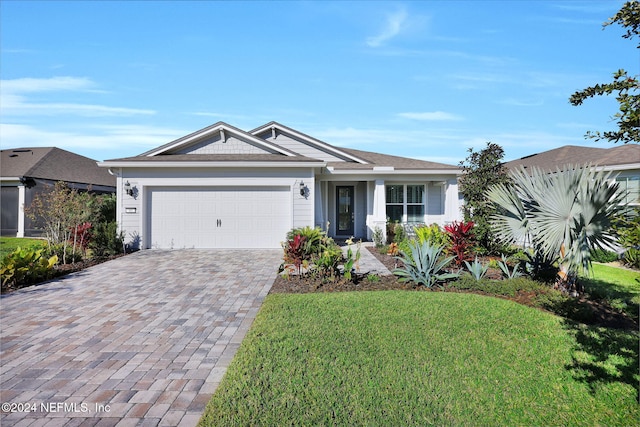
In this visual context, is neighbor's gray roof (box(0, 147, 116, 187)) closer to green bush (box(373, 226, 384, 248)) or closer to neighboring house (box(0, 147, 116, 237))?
neighboring house (box(0, 147, 116, 237))

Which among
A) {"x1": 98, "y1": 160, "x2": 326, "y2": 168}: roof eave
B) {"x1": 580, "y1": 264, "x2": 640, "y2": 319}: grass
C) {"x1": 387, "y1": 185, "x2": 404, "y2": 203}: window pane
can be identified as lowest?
{"x1": 580, "y1": 264, "x2": 640, "y2": 319}: grass

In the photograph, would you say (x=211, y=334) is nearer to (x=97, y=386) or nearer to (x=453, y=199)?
(x=97, y=386)

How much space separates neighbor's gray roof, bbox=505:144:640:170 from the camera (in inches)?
512

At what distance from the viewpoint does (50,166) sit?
62.6 feet

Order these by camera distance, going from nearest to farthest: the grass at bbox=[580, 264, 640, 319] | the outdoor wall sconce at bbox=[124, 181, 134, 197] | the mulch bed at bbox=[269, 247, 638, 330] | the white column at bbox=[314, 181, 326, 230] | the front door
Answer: the mulch bed at bbox=[269, 247, 638, 330], the grass at bbox=[580, 264, 640, 319], the outdoor wall sconce at bbox=[124, 181, 134, 197], the white column at bbox=[314, 181, 326, 230], the front door

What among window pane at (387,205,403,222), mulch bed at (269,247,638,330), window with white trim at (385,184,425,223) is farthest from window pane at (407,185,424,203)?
mulch bed at (269,247,638,330)

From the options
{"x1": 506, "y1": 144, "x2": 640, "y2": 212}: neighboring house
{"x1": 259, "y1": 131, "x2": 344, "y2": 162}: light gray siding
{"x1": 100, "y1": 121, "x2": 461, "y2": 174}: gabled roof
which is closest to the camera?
{"x1": 506, "y1": 144, "x2": 640, "y2": 212}: neighboring house

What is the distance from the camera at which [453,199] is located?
49.3 feet

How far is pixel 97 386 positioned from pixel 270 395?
1.79 metres

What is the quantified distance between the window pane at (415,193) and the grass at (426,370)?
414 inches

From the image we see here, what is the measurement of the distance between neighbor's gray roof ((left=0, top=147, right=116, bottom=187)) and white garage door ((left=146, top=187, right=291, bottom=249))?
386 inches

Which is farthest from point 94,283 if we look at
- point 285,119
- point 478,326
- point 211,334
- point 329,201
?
point 285,119

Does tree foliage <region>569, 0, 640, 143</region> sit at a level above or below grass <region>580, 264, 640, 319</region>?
above

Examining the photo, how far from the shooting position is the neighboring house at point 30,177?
55.9 feet
